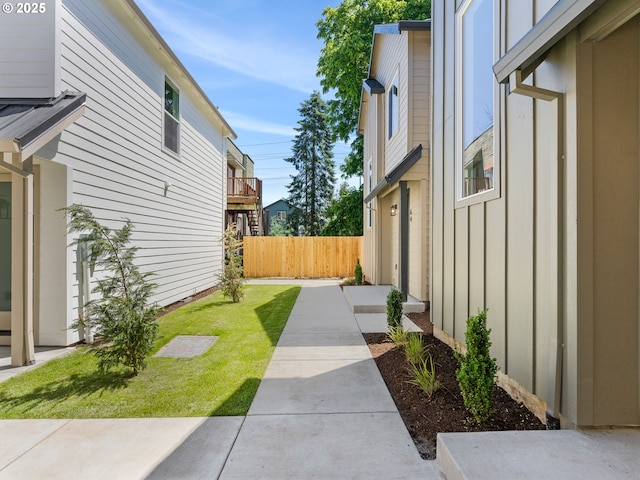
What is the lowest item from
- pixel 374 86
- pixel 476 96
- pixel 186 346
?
pixel 186 346

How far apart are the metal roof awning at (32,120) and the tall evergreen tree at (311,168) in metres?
25.1

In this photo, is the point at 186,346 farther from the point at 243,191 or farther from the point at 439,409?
the point at 243,191

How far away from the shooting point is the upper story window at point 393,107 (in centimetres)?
845

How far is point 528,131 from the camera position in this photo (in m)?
2.79

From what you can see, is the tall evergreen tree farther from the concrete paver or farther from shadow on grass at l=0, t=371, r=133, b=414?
the concrete paver

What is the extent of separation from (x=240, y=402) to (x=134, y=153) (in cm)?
527

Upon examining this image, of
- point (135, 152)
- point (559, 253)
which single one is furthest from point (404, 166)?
point (135, 152)

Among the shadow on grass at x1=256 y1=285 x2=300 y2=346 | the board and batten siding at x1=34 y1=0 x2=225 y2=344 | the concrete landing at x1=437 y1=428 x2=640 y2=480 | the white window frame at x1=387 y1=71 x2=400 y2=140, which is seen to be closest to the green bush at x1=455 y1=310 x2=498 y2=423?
the concrete landing at x1=437 y1=428 x2=640 y2=480

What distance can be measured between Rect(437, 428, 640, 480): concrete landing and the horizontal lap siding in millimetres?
4808

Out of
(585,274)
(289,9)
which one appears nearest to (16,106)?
(585,274)

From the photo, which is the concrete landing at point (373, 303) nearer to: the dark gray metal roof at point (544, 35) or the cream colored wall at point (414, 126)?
the cream colored wall at point (414, 126)

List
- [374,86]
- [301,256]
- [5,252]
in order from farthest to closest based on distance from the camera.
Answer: [301,256]
[374,86]
[5,252]

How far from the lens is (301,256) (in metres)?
15.5

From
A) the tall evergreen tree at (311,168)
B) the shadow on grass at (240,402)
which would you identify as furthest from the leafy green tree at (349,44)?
the shadow on grass at (240,402)
